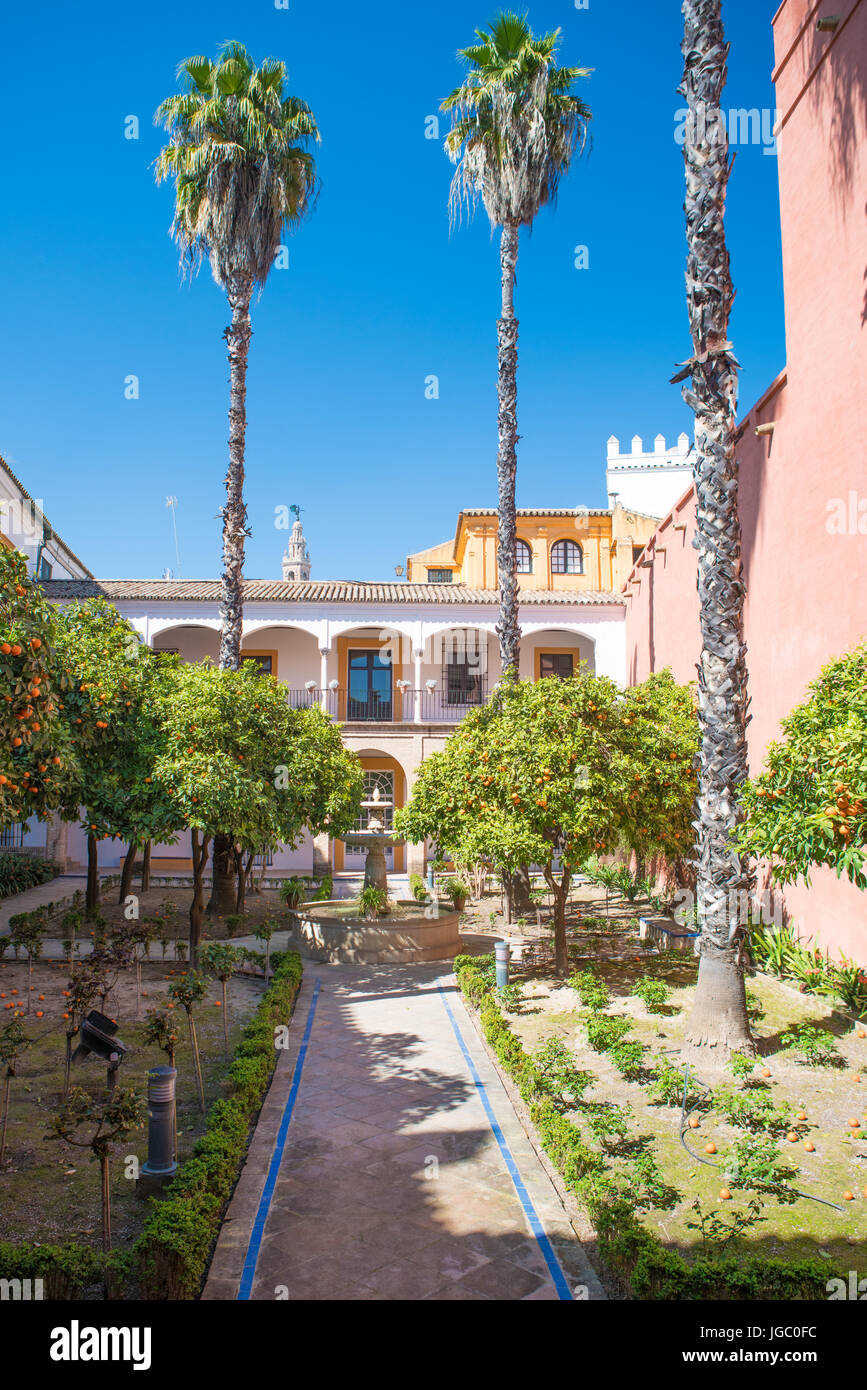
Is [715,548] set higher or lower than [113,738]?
higher

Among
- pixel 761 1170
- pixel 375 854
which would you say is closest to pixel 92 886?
pixel 375 854

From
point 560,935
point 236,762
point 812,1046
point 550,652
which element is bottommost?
point 812,1046

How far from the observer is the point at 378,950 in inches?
516

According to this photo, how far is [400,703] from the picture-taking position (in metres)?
24.8

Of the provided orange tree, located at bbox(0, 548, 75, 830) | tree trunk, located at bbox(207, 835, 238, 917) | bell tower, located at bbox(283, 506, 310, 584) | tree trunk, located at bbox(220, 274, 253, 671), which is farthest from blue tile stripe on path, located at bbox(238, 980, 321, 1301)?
bell tower, located at bbox(283, 506, 310, 584)

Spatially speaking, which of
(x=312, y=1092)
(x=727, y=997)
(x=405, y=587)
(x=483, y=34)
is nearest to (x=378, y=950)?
(x=312, y=1092)

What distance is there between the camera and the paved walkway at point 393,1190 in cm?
462

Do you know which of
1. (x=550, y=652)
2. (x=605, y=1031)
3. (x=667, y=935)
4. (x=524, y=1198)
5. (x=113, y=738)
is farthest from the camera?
(x=550, y=652)

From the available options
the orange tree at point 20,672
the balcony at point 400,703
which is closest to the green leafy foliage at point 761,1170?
the orange tree at point 20,672

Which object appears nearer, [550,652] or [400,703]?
[400,703]

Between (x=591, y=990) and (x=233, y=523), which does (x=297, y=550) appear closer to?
(x=233, y=523)

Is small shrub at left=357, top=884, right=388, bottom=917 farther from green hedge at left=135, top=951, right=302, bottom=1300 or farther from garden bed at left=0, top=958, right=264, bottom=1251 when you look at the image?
green hedge at left=135, top=951, right=302, bottom=1300

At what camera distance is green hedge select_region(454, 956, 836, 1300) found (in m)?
4.01

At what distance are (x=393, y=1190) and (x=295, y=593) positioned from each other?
61.9 ft
